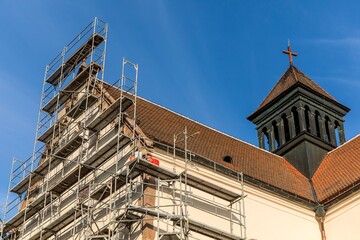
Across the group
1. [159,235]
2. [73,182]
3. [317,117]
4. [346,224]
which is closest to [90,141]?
[73,182]

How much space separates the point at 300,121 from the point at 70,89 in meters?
10.5

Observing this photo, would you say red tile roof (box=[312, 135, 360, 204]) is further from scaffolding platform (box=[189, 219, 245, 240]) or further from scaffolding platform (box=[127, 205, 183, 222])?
scaffolding platform (box=[127, 205, 183, 222])

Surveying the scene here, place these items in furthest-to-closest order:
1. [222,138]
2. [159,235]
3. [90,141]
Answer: [222,138]
[90,141]
[159,235]

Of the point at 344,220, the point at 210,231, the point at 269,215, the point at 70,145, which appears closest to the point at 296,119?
the point at 344,220

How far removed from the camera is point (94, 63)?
25016 mm

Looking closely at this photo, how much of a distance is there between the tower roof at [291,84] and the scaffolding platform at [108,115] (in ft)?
37.8

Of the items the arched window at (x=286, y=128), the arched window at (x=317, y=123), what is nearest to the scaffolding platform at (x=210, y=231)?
the arched window at (x=286, y=128)

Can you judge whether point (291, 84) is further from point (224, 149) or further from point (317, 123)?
point (224, 149)

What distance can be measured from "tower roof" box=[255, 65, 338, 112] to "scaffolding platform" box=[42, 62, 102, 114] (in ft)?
33.5

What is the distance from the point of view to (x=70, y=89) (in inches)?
1019

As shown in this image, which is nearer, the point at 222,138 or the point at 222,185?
the point at 222,185

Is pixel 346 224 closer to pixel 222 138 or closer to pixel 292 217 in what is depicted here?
pixel 292 217

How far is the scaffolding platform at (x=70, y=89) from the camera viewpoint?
82.3ft

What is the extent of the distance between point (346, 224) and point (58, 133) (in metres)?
10.4
